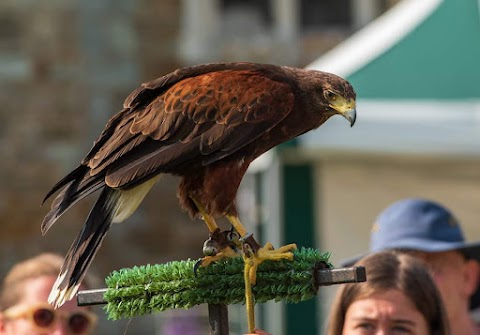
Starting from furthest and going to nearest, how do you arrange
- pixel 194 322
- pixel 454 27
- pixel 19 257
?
pixel 19 257 < pixel 194 322 < pixel 454 27

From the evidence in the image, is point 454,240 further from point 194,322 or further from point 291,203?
point 194,322

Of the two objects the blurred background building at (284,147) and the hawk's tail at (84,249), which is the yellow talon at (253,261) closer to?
the hawk's tail at (84,249)

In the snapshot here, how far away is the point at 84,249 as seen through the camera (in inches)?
122

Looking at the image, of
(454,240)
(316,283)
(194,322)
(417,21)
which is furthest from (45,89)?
(316,283)

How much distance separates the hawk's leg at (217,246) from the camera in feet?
9.76

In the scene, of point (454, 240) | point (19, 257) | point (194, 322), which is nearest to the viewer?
point (454, 240)

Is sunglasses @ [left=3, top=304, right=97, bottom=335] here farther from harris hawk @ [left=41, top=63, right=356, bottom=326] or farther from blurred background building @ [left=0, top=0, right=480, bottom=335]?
blurred background building @ [left=0, top=0, right=480, bottom=335]

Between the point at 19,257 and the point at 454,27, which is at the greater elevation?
the point at 454,27

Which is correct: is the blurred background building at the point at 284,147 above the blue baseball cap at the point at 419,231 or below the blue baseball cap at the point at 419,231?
above

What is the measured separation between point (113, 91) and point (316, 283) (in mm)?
6621

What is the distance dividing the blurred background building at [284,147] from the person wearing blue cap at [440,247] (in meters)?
1.51

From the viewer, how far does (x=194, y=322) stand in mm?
7805

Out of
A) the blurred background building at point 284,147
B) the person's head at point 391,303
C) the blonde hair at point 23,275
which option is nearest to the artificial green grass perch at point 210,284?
the person's head at point 391,303

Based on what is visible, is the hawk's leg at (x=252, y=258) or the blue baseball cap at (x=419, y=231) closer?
the hawk's leg at (x=252, y=258)
